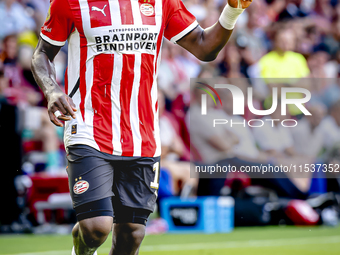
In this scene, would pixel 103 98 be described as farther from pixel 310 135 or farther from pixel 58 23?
pixel 310 135

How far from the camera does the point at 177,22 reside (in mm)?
3838

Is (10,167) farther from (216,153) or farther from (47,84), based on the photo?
(47,84)

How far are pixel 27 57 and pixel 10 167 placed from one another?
2100 mm

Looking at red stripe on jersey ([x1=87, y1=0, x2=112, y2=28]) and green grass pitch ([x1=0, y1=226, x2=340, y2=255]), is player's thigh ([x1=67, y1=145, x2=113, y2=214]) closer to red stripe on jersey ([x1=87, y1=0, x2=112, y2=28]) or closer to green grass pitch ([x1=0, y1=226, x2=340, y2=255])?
red stripe on jersey ([x1=87, y1=0, x2=112, y2=28])

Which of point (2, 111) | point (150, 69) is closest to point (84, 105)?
point (150, 69)

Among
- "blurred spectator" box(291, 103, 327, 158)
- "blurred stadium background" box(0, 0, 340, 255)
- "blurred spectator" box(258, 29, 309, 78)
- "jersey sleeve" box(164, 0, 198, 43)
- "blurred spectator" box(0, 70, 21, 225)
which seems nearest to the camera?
"jersey sleeve" box(164, 0, 198, 43)

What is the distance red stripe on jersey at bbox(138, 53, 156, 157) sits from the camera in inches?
141

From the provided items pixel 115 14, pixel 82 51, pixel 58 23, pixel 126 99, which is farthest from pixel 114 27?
pixel 126 99

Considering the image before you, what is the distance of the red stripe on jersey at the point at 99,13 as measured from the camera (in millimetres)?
3541

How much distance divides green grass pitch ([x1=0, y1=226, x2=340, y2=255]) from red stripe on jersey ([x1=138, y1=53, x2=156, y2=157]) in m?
2.76

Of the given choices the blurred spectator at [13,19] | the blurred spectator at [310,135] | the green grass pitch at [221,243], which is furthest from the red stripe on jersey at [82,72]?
the blurred spectator at [310,135]

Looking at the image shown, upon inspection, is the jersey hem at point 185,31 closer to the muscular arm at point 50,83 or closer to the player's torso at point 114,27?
the player's torso at point 114,27

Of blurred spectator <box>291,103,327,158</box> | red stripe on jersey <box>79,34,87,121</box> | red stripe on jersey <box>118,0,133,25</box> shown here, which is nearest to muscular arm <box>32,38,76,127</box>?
red stripe on jersey <box>79,34,87,121</box>

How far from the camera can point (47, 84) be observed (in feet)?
11.3
